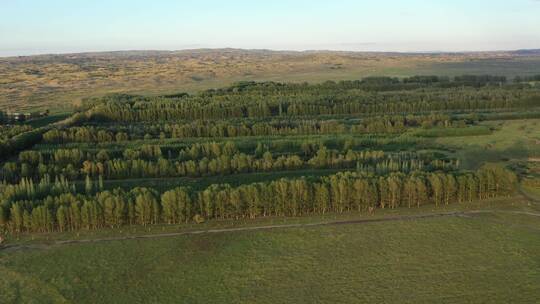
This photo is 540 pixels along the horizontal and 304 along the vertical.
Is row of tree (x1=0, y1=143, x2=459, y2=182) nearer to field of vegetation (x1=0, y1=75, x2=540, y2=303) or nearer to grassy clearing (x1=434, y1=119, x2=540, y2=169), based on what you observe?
field of vegetation (x1=0, y1=75, x2=540, y2=303)

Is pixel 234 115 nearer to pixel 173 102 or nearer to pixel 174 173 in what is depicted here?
pixel 173 102

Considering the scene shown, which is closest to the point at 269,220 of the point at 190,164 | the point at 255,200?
the point at 255,200

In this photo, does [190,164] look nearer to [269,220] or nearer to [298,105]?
[269,220]

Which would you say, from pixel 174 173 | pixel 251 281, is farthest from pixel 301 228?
pixel 174 173

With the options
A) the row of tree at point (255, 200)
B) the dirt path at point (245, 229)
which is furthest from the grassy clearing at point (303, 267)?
the row of tree at point (255, 200)

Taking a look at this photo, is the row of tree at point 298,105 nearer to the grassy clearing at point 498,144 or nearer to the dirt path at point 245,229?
the grassy clearing at point 498,144
